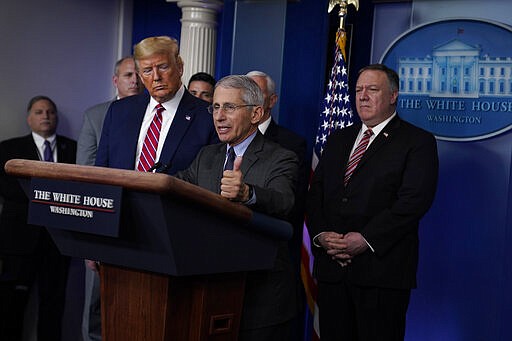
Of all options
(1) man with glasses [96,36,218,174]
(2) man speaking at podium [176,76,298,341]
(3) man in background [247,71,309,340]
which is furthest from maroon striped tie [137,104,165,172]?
(3) man in background [247,71,309,340]

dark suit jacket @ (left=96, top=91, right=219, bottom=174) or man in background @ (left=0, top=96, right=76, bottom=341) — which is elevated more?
dark suit jacket @ (left=96, top=91, right=219, bottom=174)

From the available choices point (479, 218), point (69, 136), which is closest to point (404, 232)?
point (479, 218)

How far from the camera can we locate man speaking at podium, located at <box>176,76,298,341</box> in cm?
219

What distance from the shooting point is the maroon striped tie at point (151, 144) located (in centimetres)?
260

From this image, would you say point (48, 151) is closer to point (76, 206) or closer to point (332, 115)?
point (332, 115)

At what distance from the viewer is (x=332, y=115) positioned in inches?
157

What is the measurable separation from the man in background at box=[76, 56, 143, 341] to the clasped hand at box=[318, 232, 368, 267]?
3.35 feet

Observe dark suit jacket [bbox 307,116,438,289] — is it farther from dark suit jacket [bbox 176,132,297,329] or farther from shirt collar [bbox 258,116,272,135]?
dark suit jacket [bbox 176,132,297,329]

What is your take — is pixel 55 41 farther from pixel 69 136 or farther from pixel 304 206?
pixel 304 206

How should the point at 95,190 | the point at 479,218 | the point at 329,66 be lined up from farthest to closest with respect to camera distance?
the point at 329,66, the point at 479,218, the point at 95,190

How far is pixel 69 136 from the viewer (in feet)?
18.2

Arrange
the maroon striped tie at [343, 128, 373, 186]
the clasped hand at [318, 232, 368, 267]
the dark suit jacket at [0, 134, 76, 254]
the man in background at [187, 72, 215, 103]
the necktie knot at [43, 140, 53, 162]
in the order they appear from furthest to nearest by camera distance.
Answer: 1. the necktie knot at [43, 140, 53, 162]
2. the dark suit jacket at [0, 134, 76, 254]
3. the man in background at [187, 72, 215, 103]
4. the maroon striped tie at [343, 128, 373, 186]
5. the clasped hand at [318, 232, 368, 267]

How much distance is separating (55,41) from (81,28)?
284 mm

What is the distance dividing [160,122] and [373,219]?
1.06m
